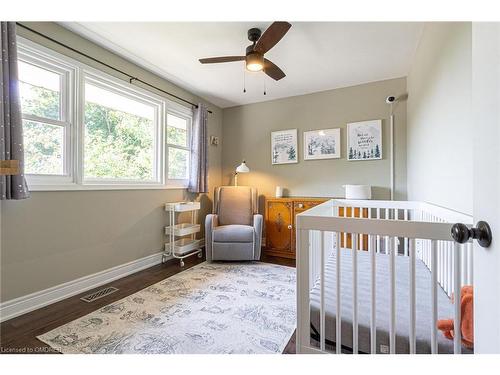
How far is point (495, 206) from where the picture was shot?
0.53 m

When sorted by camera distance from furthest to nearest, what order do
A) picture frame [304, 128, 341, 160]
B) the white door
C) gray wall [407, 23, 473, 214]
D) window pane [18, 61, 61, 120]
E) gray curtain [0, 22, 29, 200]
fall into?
picture frame [304, 128, 341, 160]
window pane [18, 61, 61, 120]
gray curtain [0, 22, 29, 200]
gray wall [407, 23, 473, 214]
the white door

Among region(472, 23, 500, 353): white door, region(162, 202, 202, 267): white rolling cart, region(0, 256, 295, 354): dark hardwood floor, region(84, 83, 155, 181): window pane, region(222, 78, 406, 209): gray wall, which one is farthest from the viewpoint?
region(222, 78, 406, 209): gray wall

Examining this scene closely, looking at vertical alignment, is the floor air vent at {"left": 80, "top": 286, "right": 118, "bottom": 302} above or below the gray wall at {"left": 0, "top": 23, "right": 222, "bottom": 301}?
below

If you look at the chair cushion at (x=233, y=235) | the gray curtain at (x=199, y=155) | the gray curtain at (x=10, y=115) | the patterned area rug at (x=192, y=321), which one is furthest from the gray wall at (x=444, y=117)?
the gray curtain at (x=10, y=115)

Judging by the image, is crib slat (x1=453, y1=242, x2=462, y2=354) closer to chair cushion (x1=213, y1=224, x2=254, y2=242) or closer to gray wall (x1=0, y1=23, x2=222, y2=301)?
chair cushion (x1=213, y1=224, x2=254, y2=242)

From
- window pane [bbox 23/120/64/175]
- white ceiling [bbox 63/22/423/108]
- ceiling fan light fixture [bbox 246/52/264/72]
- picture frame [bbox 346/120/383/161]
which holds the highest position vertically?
white ceiling [bbox 63/22/423/108]

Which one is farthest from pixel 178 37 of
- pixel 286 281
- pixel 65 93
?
pixel 286 281

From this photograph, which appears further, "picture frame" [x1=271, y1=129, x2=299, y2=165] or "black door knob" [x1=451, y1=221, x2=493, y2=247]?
"picture frame" [x1=271, y1=129, x2=299, y2=165]

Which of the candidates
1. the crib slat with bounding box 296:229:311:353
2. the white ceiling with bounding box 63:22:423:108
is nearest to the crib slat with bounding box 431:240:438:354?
the crib slat with bounding box 296:229:311:353

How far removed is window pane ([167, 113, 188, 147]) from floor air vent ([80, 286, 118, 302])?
193 centimetres

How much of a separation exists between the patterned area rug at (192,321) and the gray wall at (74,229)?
56 cm

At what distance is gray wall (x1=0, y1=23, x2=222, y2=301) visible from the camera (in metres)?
1.77

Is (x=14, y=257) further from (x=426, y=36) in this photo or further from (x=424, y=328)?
(x=426, y=36)

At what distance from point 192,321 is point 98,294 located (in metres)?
1.06
